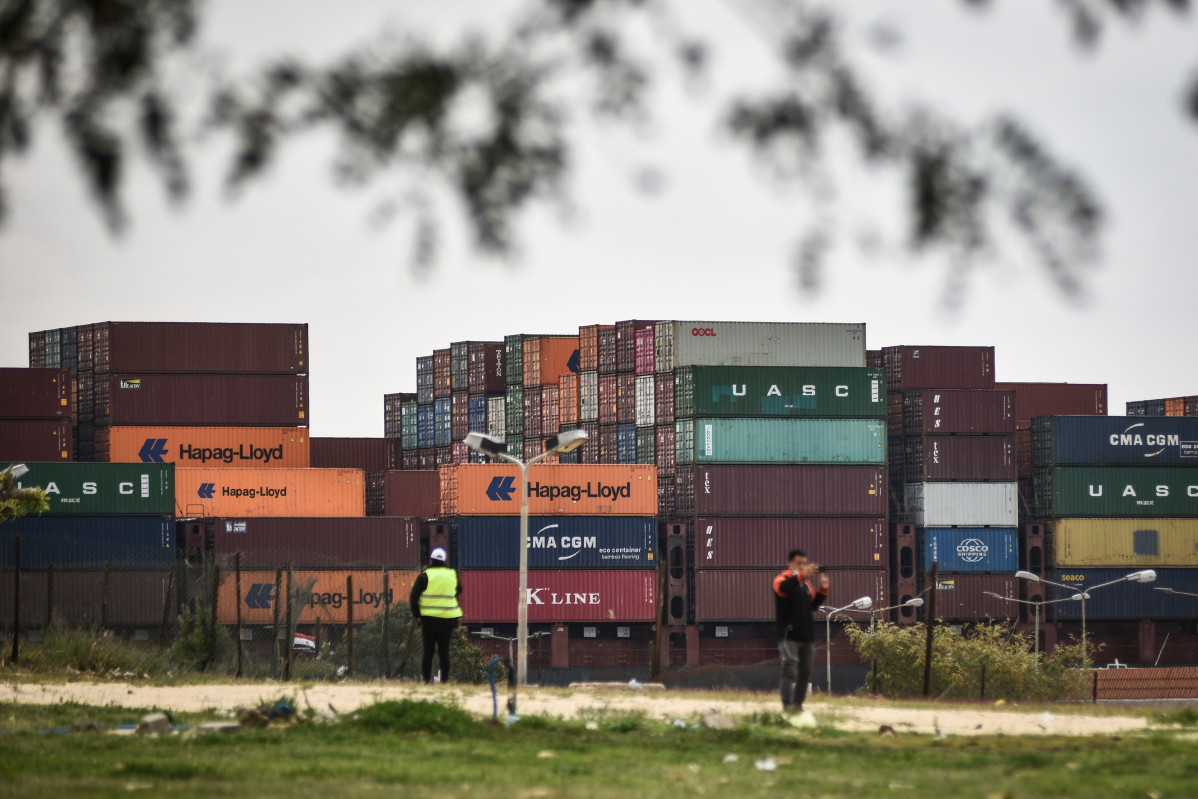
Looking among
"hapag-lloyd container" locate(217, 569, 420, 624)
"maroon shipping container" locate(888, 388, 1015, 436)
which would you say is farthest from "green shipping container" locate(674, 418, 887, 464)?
Answer: "hapag-lloyd container" locate(217, 569, 420, 624)

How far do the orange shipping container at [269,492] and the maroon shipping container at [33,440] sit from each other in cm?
424

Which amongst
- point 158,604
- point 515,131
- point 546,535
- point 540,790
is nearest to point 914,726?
point 540,790

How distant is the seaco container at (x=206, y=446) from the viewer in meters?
53.2

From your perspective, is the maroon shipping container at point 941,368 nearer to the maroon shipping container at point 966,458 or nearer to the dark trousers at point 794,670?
the maroon shipping container at point 966,458

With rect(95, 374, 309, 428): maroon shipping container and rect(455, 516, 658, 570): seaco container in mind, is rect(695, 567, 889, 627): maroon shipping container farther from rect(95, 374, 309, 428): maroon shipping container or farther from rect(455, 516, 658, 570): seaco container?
rect(95, 374, 309, 428): maroon shipping container

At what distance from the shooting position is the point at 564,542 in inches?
2050

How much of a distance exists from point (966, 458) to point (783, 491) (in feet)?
32.4

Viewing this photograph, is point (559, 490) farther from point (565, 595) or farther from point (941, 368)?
point (941, 368)

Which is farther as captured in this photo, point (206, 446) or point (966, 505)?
point (966, 505)

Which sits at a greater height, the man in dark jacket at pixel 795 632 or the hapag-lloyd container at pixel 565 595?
the man in dark jacket at pixel 795 632

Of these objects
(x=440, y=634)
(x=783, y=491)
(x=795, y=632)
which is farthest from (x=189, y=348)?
(x=795, y=632)

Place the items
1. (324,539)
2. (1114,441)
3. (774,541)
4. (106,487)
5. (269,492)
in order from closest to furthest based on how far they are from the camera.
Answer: (106,487) → (324,539) → (269,492) → (774,541) → (1114,441)

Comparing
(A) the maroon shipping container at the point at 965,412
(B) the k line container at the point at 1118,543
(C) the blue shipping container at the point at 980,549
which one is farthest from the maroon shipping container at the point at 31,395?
(B) the k line container at the point at 1118,543

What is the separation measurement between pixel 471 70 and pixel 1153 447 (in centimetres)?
6171
